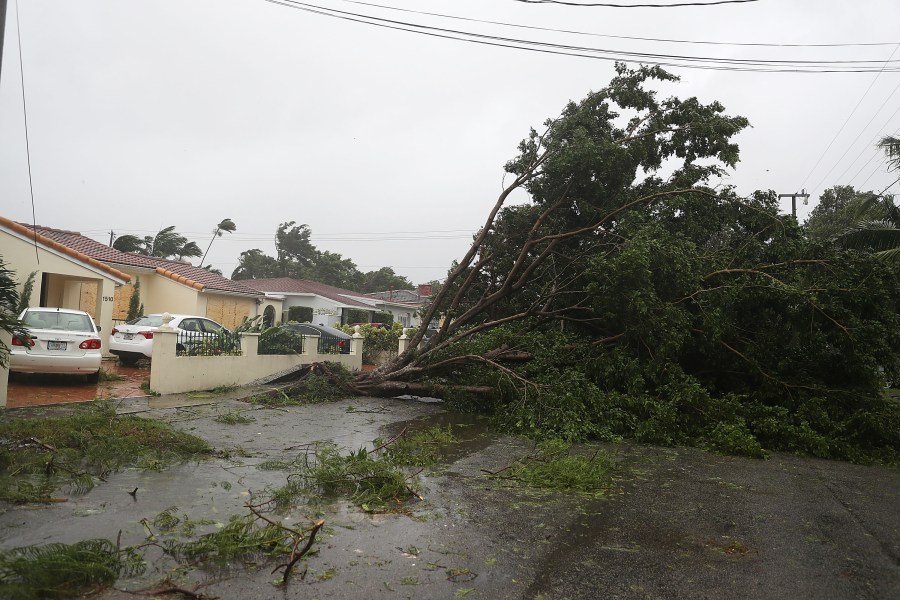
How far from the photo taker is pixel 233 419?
32.3ft

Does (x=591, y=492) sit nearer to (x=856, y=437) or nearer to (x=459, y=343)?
(x=856, y=437)

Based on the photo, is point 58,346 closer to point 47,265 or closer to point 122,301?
point 47,265

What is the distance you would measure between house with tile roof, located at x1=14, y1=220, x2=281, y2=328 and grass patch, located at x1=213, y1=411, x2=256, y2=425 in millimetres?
11176

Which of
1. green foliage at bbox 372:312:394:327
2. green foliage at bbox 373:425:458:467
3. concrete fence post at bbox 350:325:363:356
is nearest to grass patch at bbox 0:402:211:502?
green foliage at bbox 373:425:458:467

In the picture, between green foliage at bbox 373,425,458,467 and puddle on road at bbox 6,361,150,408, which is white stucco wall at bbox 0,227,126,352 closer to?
puddle on road at bbox 6,361,150,408

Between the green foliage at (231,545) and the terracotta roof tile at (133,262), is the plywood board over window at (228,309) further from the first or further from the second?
the green foliage at (231,545)

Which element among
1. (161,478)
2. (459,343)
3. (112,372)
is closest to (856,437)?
(459,343)

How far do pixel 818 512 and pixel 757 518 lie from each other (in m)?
0.73

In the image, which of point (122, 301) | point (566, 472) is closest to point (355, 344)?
point (122, 301)

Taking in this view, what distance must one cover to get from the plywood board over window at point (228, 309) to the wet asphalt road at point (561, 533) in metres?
16.7

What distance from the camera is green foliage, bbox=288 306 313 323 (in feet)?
105

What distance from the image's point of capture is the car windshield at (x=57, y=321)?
11266mm

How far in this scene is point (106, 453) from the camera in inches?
254

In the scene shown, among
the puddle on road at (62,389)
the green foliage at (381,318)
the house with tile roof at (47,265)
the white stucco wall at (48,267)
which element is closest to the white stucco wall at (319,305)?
the green foliage at (381,318)
